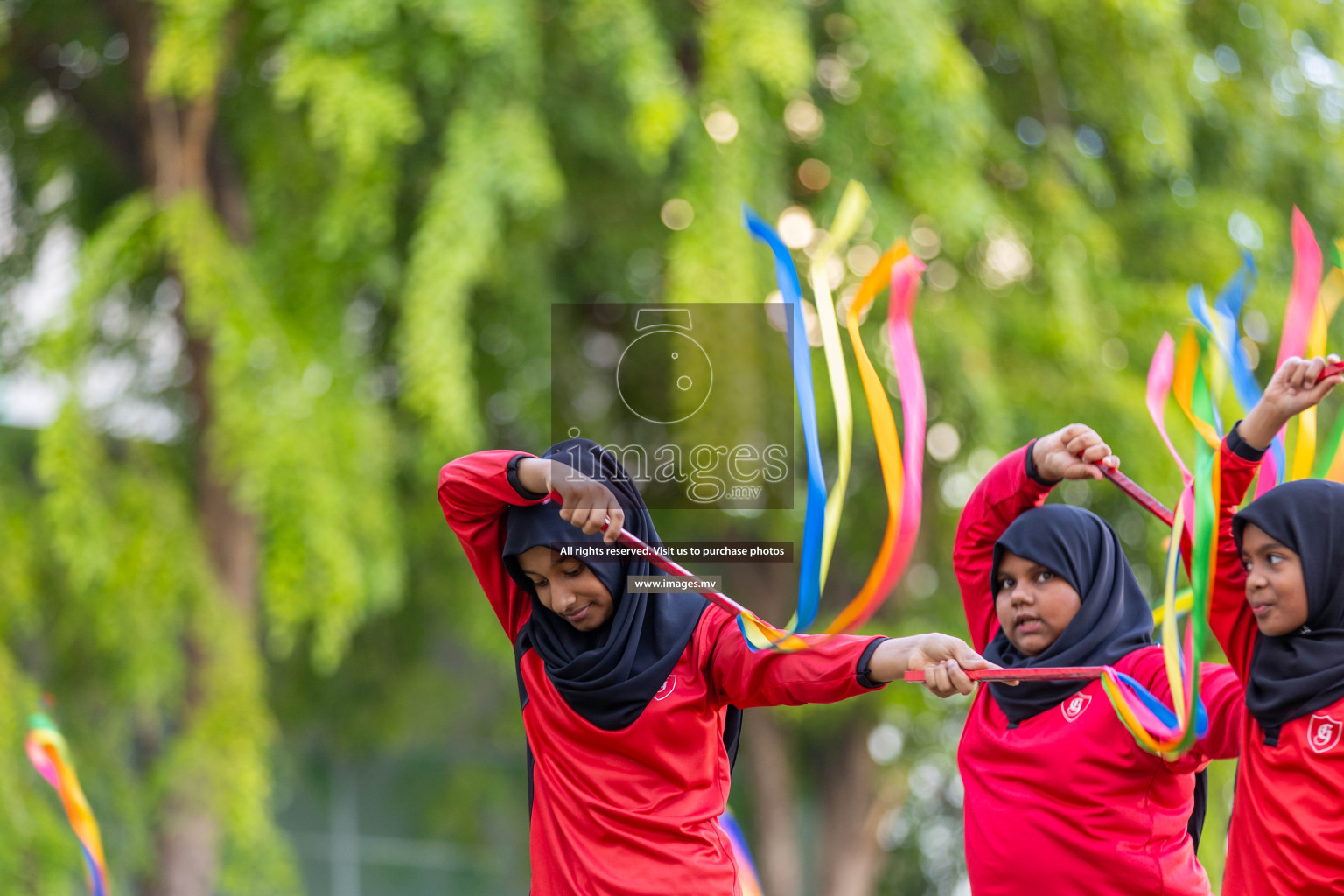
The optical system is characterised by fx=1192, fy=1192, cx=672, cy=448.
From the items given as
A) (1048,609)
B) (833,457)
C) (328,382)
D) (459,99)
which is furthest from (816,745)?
(1048,609)

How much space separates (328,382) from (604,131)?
5.89 feet

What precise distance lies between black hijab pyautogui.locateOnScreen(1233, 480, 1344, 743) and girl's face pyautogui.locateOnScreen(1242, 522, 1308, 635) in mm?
12

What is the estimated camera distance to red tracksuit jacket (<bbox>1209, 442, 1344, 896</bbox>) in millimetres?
1889

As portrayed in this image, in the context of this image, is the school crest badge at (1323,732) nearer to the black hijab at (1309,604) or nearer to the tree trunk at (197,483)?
the black hijab at (1309,604)

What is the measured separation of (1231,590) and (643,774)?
108 cm

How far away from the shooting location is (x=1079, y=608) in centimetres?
231

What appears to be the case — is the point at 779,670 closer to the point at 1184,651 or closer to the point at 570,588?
the point at 570,588

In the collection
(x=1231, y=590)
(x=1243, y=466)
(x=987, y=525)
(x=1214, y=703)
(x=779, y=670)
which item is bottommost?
(x=1214, y=703)

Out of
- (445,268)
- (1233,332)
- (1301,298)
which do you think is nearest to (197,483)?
(445,268)

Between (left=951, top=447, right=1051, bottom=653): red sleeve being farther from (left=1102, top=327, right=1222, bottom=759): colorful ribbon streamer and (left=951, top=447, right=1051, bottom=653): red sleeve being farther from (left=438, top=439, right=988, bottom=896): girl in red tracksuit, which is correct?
(left=438, top=439, right=988, bottom=896): girl in red tracksuit

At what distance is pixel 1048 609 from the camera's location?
229 cm

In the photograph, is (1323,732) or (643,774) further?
(643,774)

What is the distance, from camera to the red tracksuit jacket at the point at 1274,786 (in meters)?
1.89

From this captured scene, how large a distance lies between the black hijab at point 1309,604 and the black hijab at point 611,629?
3.17 ft
